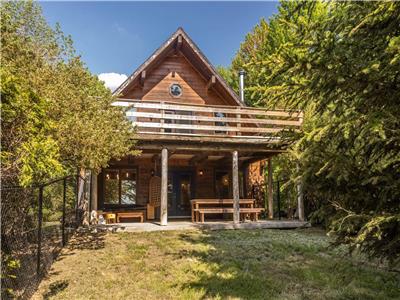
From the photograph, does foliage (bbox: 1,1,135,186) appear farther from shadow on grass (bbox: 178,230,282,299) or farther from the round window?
the round window

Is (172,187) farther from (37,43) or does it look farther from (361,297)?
(361,297)

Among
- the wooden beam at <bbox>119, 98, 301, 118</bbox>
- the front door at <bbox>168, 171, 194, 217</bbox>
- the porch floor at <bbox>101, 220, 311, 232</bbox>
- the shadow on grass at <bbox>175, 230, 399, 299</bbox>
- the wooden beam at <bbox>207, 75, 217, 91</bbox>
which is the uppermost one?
the wooden beam at <bbox>207, 75, 217, 91</bbox>

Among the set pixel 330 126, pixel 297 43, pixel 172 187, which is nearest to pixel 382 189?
pixel 330 126

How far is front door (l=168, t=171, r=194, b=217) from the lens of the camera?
16.4 m

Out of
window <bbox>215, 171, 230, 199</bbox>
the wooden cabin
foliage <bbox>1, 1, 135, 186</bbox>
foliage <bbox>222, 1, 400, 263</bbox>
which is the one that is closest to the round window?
the wooden cabin

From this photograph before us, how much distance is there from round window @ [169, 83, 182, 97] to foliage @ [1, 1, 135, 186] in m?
6.15

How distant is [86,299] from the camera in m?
5.31

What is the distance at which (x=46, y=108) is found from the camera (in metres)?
5.07

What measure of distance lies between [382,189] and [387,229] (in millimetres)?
522

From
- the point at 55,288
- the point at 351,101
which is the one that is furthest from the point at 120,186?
the point at 351,101

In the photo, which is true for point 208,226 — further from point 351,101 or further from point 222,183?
point 351,101

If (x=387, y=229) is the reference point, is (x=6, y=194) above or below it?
above

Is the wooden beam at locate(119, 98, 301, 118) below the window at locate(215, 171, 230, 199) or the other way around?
the other way around

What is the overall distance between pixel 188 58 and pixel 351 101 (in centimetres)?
1271
